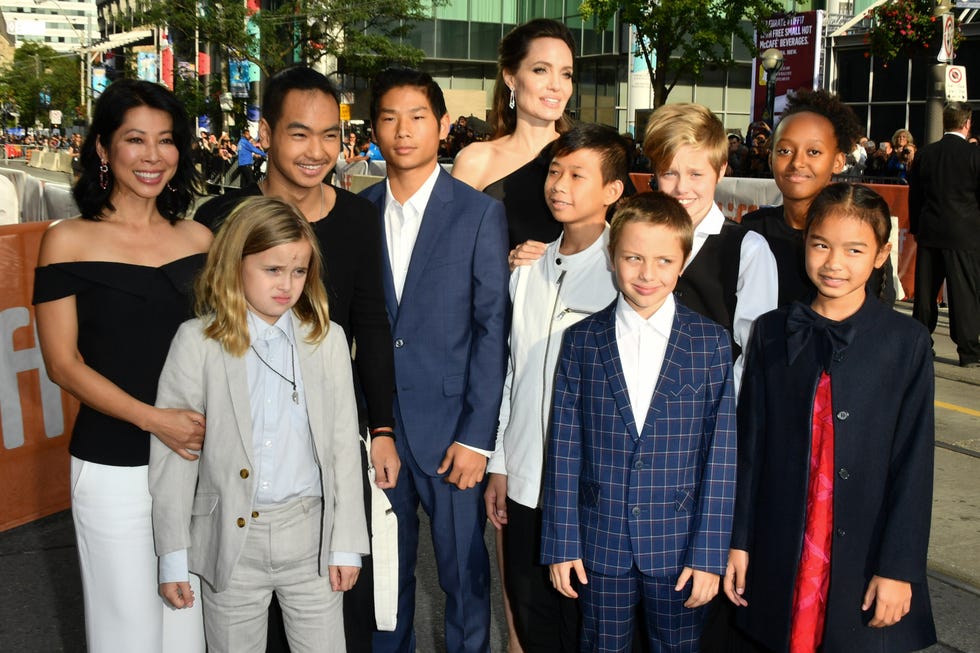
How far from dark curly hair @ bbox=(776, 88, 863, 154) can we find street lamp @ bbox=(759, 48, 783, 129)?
23.8 metres

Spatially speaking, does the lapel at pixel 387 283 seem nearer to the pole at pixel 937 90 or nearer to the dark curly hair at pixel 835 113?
the dark curly hair at pixel 835 113

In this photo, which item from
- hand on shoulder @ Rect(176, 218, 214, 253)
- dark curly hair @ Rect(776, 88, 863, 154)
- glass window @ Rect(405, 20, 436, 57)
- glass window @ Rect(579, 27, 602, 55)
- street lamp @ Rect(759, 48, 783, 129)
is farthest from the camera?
glass window @ Rect(405, 20, 436, 57)

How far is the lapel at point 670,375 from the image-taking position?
8.93 feet

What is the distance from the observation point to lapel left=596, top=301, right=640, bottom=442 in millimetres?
2742

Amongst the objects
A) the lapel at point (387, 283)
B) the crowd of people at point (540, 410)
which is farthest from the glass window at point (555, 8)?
the crowd of people at point (540, 410)

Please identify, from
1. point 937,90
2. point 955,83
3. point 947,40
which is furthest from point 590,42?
point 947,40

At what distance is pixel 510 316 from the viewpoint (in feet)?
10.8

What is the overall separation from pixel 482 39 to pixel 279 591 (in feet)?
147

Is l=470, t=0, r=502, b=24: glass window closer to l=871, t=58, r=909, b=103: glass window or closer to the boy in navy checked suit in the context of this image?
l=871, t=58, r=909, b=103: glass window

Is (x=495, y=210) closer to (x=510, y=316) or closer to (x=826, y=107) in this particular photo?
(x=510, y=316)

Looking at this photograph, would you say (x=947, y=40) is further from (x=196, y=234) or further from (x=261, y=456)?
(x=261, y=456)

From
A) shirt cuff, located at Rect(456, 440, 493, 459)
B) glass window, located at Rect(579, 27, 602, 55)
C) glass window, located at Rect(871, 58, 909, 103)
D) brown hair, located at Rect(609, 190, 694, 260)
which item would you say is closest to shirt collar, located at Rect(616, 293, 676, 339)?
brown hair, located at Rect(609, 190, 694, 260)

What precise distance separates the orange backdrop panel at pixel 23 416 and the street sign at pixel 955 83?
10401mm

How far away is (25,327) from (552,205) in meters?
3.57
